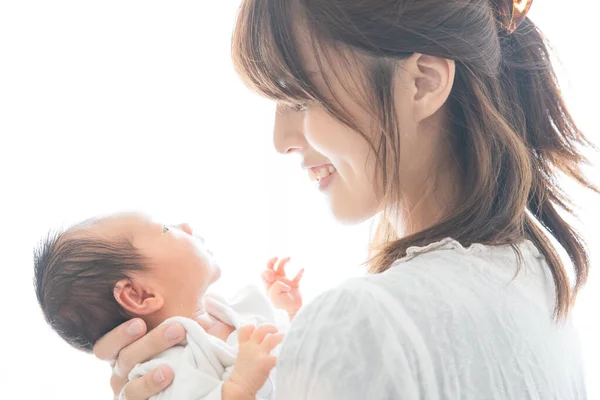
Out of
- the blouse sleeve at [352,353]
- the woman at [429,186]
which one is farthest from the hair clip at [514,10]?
the blouse sleeve at [352,353]

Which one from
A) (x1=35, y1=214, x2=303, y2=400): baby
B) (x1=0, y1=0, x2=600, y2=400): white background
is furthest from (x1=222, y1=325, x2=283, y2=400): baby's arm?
(x1=0, y1=0, x2=600, y2=400): white background

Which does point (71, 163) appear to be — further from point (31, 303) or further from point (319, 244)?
point (319, 244)

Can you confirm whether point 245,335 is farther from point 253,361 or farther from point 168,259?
point 168,259

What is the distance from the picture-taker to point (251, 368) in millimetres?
1051

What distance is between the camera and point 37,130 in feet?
6.89

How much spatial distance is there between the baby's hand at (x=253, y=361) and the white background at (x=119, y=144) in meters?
1.07

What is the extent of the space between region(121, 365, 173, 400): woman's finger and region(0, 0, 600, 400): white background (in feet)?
3.14

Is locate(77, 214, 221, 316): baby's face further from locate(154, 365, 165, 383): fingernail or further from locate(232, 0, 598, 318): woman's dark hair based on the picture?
locate(232, 0, 598, 318): woman's dark hair

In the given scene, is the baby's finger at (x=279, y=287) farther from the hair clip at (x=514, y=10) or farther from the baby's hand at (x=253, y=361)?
the hair clip at (x=514, y=10)

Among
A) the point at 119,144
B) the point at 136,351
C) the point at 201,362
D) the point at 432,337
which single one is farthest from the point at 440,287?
the point at 119,144

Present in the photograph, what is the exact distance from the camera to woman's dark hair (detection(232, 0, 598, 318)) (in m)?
0.95

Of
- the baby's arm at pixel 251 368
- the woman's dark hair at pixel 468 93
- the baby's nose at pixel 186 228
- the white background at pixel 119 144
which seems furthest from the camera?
the white background at pixel 119 144

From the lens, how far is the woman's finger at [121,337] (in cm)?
122

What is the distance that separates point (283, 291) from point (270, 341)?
0.41 m
